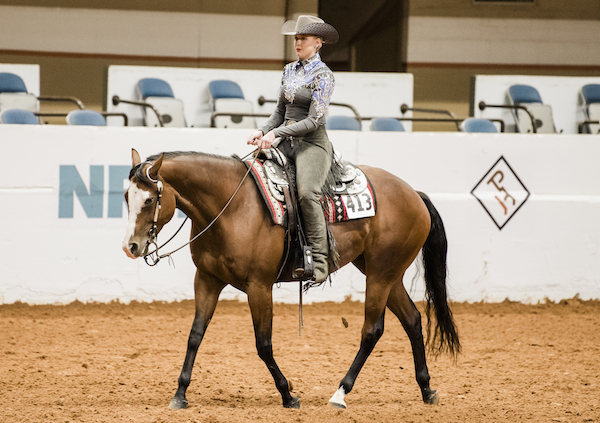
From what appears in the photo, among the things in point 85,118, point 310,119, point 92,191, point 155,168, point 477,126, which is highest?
point 477,126

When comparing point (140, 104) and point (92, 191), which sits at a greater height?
point (140, 104)

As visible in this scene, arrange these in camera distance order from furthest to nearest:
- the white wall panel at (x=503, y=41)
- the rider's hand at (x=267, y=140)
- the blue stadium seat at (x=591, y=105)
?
1. the white wall panel at (x=503, y=41)
2. the blue stadium seat at (x=591, y=105)
3. the rider's hand at (x=267, y=140)

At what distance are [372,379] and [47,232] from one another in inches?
152

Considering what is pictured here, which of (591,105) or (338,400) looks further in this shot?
(591,105)

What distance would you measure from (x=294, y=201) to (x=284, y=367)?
173 cm

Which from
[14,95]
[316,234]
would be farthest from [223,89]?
[316,234]

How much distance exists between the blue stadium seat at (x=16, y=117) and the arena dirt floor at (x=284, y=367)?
2.31 m

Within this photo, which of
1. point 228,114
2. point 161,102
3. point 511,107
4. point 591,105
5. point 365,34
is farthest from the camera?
point 365,34

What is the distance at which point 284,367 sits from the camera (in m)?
5.84

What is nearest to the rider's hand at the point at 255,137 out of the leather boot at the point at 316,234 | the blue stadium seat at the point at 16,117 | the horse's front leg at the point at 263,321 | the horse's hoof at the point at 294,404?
the leather boot at the point at 316,234

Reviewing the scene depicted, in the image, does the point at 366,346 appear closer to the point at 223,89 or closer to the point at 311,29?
the point at 311,29

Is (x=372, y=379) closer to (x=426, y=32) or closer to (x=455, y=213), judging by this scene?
(x=455, y=213)

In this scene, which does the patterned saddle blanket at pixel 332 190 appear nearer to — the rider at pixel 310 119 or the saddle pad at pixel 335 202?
the saddle pad at pixel 335 202

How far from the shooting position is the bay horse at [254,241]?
432cm
